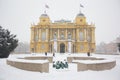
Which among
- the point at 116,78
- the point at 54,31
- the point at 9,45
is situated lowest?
the point at 116,78

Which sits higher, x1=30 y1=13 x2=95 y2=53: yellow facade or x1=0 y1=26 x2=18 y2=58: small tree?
x1=30 y1=13 x2=95 y2=53: yellow facade

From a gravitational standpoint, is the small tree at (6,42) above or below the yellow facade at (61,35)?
below

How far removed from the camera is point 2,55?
471 inches

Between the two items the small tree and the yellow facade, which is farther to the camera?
the yellow facade

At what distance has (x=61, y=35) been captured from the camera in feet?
84.4

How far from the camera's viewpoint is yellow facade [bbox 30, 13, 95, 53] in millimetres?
23969

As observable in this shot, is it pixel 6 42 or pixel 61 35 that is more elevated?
pixel 61 35

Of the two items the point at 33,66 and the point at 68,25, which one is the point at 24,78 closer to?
the point at 33,66

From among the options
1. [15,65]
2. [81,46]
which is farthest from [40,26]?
[15,65]

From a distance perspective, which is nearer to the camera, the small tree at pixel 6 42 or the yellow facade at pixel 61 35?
the small tree at pixel 6 42

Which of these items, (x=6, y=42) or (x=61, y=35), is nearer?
(x=6, y=42)

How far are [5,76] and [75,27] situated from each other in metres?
19.6

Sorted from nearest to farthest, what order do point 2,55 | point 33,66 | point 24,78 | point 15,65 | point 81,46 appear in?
1. point 24,78
2. point 33,66
3. point 15,65
4. point 2,55
5. point 81,46

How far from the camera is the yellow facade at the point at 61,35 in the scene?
944 inches
